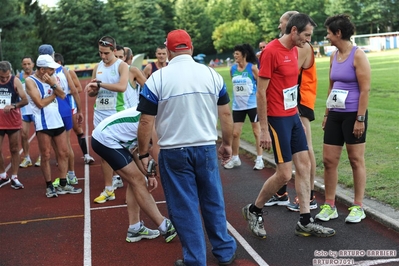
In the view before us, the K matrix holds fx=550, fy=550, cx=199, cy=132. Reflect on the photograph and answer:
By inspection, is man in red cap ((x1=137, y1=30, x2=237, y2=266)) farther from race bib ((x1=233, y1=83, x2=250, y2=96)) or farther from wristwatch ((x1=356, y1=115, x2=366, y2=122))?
race bib ((x1=233, y1=83, x2=250, y2=96))

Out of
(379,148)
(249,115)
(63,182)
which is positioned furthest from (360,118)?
(63,182)

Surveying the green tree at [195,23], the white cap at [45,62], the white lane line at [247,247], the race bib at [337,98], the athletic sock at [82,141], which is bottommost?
the white lane line at [247,247]

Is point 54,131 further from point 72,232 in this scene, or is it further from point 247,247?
point 247,247

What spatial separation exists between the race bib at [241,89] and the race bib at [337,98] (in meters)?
3.54

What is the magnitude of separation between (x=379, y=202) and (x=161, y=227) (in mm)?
2615

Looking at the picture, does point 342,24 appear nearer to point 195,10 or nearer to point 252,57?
point 252,57

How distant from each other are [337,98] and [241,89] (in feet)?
12.3

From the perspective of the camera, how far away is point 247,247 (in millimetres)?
5664

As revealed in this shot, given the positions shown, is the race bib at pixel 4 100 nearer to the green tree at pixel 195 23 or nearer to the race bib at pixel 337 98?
the race bib at pixel 337 98

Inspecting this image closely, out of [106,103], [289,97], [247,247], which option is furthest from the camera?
[106,103]

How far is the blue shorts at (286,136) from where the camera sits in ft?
18.9

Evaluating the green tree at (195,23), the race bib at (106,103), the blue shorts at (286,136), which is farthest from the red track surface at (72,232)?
the green tree at (195,23)

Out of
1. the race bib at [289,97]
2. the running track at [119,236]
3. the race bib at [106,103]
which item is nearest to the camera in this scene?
the running track at [119,236]

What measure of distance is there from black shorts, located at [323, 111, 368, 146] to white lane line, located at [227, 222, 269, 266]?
1.47 metres
